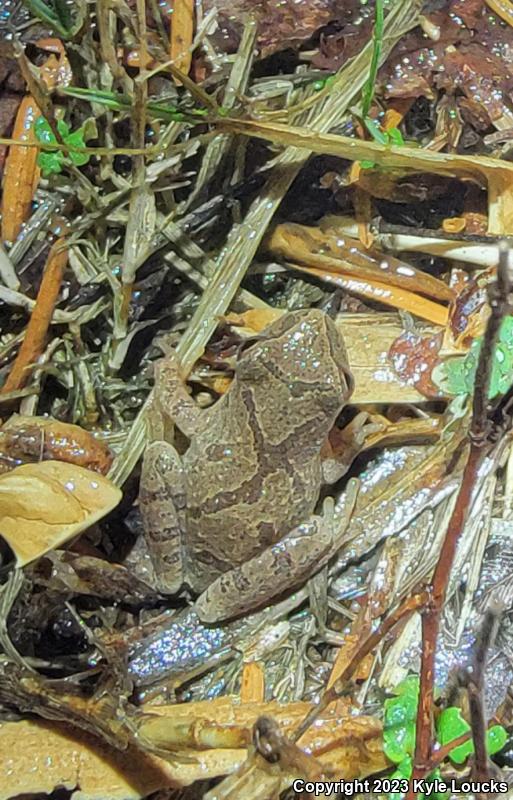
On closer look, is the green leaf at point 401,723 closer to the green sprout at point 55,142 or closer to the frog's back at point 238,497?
the frog's back at point 238,497

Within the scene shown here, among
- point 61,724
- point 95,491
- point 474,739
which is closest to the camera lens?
point 474,739

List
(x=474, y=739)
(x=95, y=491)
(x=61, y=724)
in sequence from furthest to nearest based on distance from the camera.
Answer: (x=61, y=724), (x=95, y=491), (x=474, y=739)

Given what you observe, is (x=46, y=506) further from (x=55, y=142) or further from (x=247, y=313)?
(x=55, y=142)

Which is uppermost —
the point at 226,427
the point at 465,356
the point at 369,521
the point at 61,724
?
the point at 465,356

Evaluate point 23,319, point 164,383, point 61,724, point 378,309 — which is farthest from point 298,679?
point 23,319

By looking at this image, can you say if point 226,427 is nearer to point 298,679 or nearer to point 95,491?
point 95,491

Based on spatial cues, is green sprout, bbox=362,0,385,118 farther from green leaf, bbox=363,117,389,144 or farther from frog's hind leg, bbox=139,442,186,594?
frog's hind leg, bbox=139,442,186,594

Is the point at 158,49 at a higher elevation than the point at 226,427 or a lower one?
higher

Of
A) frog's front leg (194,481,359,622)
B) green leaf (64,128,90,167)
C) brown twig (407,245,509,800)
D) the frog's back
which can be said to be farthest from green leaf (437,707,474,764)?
green leaf (64,128,90,167)
